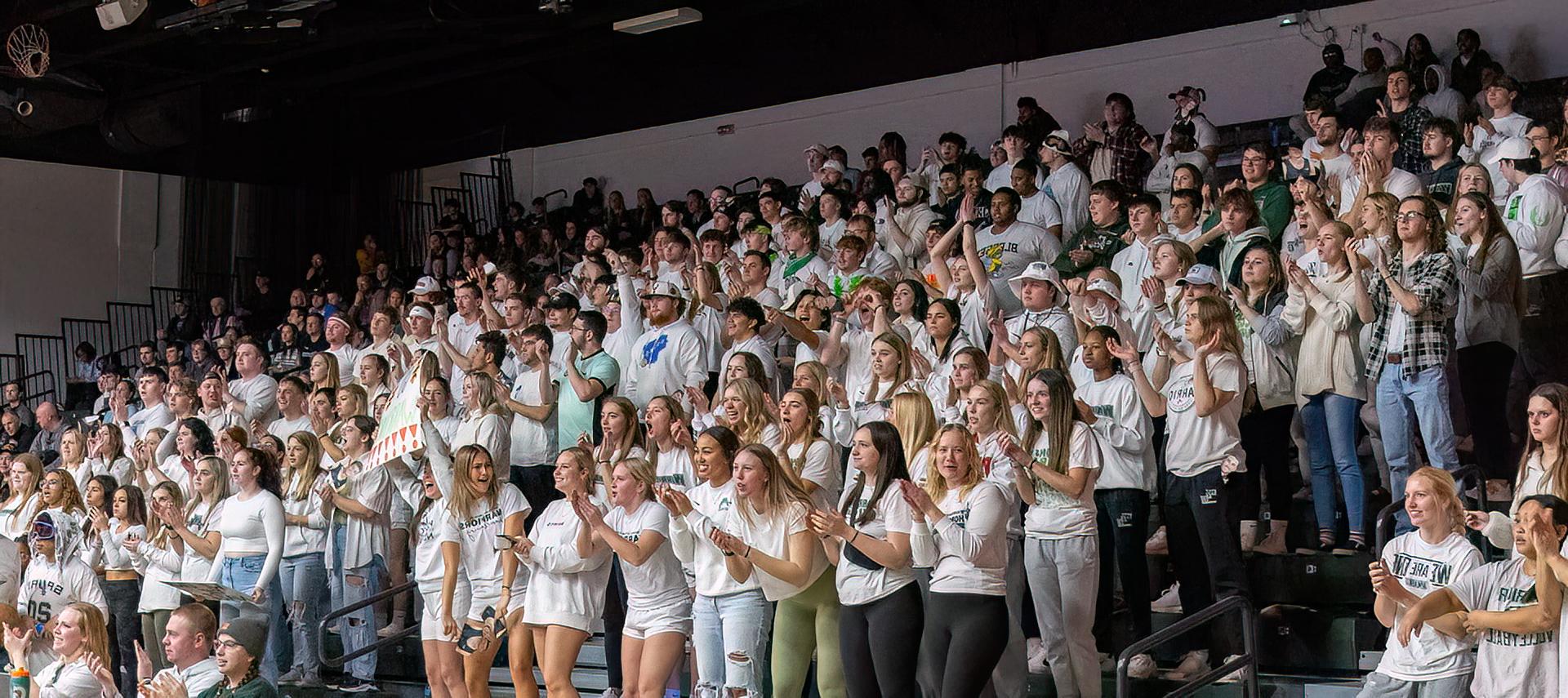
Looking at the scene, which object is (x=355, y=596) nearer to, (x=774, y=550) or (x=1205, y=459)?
(x=774, y=550)

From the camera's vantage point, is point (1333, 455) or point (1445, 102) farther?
point (1445, 102)

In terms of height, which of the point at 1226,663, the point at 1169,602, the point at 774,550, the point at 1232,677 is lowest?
the point at 1232,677

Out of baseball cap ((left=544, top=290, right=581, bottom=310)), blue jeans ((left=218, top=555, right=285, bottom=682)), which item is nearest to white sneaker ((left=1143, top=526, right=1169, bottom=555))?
baseball cap ((left=544, top=290, right=581, bottom=310))

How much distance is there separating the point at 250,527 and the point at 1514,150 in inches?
275

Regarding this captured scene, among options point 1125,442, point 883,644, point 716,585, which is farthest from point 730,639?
point 1125,442

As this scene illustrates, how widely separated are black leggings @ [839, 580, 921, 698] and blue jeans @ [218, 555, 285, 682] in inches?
147

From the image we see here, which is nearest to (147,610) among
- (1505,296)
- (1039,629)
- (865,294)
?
(865,294)

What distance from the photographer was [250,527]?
8531 mm

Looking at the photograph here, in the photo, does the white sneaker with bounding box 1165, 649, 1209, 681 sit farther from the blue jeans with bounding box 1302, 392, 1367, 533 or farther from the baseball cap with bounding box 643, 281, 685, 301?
the baseball cap with bounding box 643, 281, 685, 301

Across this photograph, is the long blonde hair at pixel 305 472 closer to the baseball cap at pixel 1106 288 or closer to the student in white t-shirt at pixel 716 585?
the student in white t-shirt at pixel 716 585

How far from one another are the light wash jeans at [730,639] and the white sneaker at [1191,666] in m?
1.63

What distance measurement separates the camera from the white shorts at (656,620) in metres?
6.79

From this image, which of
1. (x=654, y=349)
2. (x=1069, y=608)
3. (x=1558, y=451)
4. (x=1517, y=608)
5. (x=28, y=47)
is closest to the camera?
(x=1517, y=608)

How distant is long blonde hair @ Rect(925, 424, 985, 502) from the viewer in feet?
20.1
